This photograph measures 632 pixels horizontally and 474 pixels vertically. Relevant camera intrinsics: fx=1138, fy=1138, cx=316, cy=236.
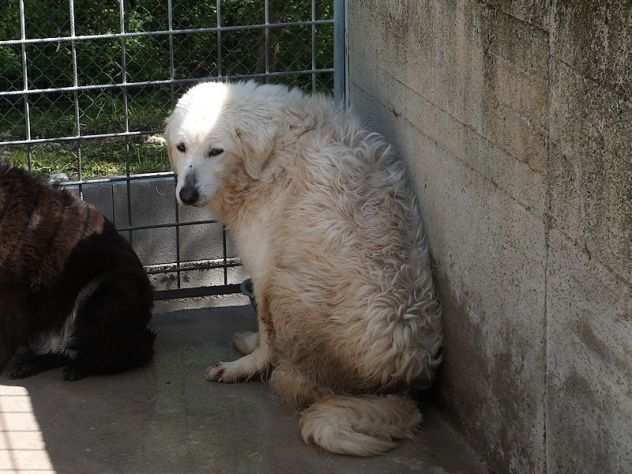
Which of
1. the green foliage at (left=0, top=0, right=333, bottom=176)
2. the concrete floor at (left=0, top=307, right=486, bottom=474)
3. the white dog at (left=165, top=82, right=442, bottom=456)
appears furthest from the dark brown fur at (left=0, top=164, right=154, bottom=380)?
the green foliage at (left=0, top=0, right=333, bottom=176)

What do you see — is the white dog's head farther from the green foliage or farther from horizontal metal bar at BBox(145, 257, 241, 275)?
the green foliage

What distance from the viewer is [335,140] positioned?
5145 millimetres

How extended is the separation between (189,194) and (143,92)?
3.94 m

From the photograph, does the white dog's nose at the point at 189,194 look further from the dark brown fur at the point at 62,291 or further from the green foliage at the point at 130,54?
the green foliage at the point at 130,54

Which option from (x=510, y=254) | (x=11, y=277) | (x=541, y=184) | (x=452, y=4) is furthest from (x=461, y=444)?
(x=11, y=277)

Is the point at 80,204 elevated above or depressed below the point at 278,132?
below

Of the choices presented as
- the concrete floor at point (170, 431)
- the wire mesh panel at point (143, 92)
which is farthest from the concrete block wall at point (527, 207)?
the wire mesh panel at point (143, 92)

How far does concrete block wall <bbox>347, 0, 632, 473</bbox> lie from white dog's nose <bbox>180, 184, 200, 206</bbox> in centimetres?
96

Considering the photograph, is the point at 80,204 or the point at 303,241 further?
the point at 80,204

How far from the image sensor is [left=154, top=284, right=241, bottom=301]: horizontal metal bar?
21.1 ft

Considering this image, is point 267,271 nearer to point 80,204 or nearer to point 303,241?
point 303,241

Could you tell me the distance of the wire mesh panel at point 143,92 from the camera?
6699mm

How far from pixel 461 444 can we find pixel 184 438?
1.17 meters

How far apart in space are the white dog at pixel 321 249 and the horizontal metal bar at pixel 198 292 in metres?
1.08
